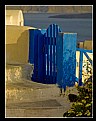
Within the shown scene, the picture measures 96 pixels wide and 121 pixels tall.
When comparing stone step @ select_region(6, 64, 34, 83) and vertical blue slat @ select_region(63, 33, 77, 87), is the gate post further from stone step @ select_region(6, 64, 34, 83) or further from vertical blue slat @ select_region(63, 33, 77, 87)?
stone step @ select_region(6, 64, 34, 83)

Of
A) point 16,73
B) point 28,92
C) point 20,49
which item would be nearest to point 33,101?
point 28,92

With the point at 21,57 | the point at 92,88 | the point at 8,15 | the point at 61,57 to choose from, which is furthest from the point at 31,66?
the point at 8,15

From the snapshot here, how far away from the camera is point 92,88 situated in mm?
4336

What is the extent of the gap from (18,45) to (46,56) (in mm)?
1822

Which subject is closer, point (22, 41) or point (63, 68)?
point (63, 68)

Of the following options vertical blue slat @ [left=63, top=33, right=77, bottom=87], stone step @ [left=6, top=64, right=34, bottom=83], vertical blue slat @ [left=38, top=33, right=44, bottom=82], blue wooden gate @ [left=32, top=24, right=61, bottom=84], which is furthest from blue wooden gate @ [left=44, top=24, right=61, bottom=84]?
vertical blue slat @ [left=63, top=33, right=77, bottom=87]

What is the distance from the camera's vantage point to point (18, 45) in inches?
335

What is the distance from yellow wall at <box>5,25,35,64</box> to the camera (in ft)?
27.5

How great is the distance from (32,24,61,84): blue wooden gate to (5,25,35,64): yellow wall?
133 cm

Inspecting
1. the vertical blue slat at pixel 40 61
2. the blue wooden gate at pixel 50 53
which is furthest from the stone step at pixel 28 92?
the vertical blue slat at pixel 40 61

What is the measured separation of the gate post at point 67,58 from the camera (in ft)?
20.3

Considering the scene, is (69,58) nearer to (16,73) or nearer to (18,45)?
(16,73)
